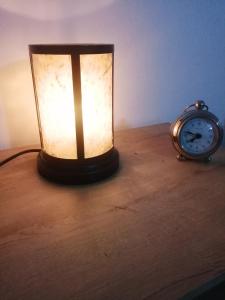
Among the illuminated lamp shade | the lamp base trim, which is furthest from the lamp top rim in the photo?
the lamp base trim

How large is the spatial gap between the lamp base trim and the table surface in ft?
0.06

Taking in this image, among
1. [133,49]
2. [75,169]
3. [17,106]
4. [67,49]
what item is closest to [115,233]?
[75,169]

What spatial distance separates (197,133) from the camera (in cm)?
63

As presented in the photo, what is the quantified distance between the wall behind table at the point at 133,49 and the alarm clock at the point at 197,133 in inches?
12.4

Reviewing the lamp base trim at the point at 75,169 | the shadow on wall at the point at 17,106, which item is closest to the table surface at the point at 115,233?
the lamp base trim at the point at 75,169

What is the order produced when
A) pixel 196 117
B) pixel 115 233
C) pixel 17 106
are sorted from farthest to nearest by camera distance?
pixel 17 106 → pixel 196 117 → pixel 115 233

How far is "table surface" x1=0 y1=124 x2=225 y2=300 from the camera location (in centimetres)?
32

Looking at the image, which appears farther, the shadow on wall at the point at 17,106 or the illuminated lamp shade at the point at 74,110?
the shadow on wall at the point at 17,106

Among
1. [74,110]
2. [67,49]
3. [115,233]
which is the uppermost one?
[67,49]

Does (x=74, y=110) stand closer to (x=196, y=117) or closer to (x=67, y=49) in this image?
(x=67, y=49)

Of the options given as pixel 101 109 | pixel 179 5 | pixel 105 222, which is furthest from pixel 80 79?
pixel 179 5

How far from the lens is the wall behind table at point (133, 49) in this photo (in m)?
0.68

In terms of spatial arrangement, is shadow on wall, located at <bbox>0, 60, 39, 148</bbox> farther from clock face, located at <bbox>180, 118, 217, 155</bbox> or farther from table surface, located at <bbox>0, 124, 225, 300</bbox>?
clock face, located at <bbox>180, 118, 217, 155</bbox>

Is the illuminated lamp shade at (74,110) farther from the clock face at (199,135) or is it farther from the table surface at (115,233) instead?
the clock face at (199,135)
